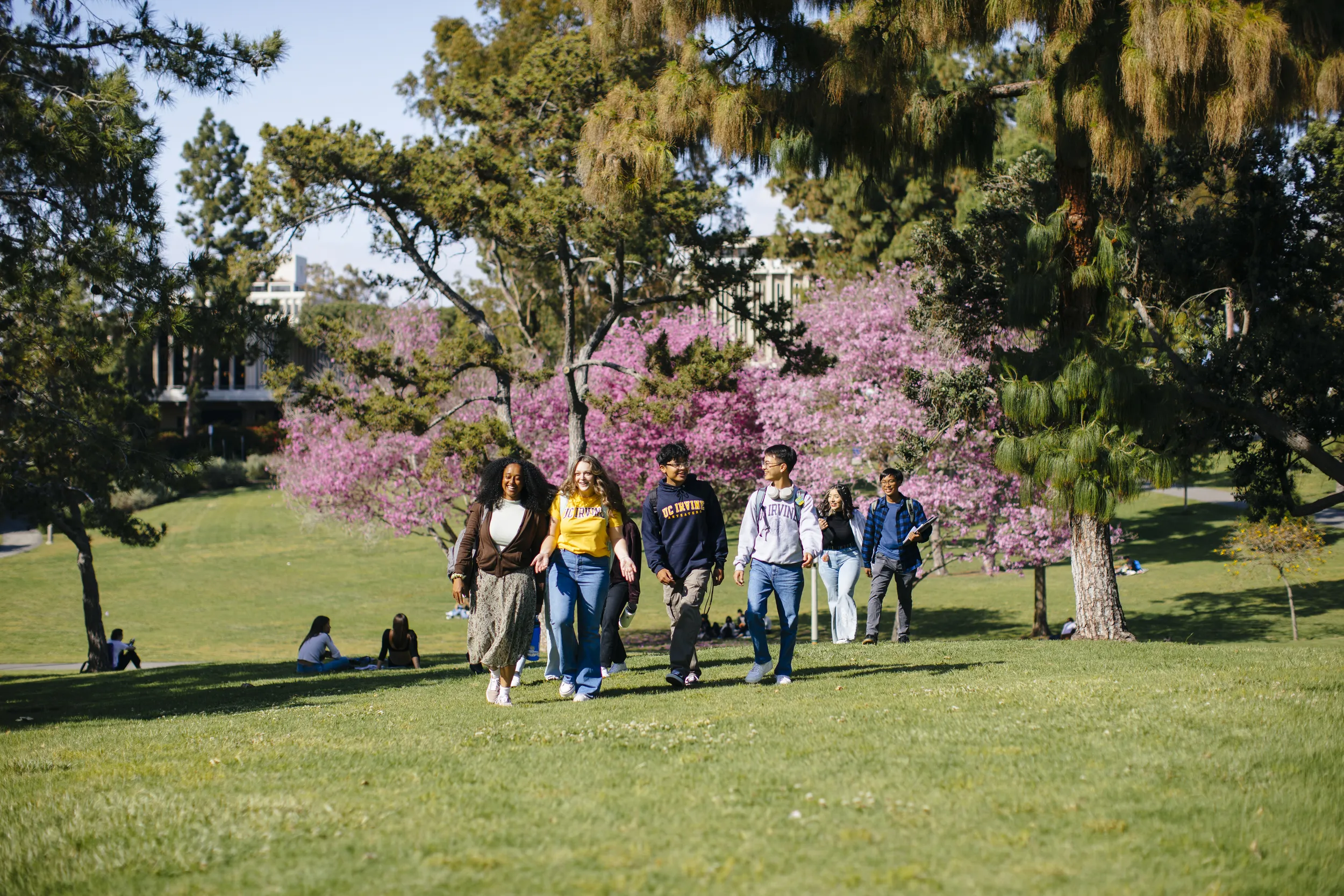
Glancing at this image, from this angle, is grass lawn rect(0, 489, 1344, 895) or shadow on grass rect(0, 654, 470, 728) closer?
grass lawn rect(0, 489, 1344, 895)

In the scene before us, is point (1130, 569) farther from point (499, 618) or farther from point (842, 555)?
point (499, 618)

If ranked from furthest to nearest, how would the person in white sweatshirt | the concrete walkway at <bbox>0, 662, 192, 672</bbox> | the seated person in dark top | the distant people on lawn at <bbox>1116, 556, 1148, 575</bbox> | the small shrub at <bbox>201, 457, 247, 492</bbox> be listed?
1. the small shrub at <bbox>201, 457, 247, 492</bbox>
2. the distant people on lawn at <bbox>1116, 556, 1148, 575</bbox>
3. the concrete walkway at <bbox>0, 662, 192, 672</bbox>
4. the seated person in dark top
5. the person in white sweatshirt

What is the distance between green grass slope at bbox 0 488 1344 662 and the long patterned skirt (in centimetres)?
1463

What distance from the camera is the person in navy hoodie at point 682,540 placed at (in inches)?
338

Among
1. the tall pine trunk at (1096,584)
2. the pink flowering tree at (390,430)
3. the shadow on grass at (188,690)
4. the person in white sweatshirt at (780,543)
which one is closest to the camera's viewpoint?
the person in white sweatshirt at (780,543)

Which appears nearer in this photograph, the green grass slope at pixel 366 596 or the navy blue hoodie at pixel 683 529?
the navy blue hoodie at pixel 683 529

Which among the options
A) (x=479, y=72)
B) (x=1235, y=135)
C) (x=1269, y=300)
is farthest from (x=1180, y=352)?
(x=479, y=72)

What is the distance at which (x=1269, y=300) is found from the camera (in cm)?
1648

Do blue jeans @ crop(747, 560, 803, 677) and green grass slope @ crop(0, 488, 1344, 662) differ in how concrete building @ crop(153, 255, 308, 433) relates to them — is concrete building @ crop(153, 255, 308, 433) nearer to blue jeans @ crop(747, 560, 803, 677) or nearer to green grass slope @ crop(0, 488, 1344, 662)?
green grass slope @ crop(0, 488, 1344, 662)

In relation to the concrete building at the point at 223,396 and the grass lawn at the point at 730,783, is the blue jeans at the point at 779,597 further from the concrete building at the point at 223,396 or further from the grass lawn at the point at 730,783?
the concrete building at the point at 223,396

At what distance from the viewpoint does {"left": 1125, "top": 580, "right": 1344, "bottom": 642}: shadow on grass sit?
78.7 ft

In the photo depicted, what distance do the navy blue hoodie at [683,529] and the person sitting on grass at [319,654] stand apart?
7328 mm

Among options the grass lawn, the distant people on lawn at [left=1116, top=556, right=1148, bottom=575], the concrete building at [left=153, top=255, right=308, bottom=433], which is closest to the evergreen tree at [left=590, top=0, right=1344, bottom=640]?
the grass lawn

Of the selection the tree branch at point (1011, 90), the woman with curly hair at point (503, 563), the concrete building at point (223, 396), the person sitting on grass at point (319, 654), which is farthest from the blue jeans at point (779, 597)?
the concrete building at point (223, 396)
